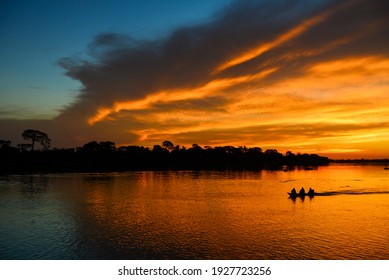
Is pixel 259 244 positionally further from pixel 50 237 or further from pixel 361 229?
pixel 50 237

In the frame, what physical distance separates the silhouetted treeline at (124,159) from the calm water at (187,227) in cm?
5536

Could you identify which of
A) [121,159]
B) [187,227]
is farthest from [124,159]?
[187,227]

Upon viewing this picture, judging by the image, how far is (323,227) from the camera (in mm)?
26500

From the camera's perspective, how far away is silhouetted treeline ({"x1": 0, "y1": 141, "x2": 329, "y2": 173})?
9819 centimetres

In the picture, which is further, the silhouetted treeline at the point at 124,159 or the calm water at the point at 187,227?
the silhouetted treeline at the point at 124,159

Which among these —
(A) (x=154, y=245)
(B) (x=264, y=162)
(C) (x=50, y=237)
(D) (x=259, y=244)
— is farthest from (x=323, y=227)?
(B) (x=264, y=162)

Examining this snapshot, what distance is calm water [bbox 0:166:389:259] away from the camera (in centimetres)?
1962

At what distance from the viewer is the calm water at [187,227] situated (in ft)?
64.4

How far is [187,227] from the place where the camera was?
25.9 m

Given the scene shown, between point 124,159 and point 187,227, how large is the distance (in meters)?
111

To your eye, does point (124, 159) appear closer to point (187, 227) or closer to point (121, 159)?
point (121, 159)

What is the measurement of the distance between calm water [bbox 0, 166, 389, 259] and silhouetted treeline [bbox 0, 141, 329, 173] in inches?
2180

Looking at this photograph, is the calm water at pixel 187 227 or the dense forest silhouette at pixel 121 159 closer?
the calm water at pixel 187 227

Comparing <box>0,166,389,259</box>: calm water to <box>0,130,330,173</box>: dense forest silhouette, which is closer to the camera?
<box>0,166,389,259</box>: calm water
